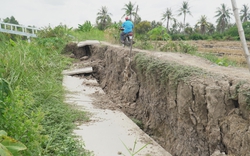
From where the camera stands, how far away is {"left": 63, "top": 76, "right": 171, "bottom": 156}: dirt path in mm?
3619

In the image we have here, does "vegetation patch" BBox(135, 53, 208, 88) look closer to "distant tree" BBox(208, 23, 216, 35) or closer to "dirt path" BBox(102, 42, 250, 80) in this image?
"dirt path" BBox(102, 42, 250, 80)

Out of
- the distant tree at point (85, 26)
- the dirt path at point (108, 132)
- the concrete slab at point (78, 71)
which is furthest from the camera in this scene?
the distant tree at point (85, 26)

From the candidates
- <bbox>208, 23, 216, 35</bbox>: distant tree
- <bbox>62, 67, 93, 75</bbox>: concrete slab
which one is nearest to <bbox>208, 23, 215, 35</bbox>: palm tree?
<bbox>208, 23, 216, 35</bbox>: distant tree

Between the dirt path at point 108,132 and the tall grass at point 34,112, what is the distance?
237mm

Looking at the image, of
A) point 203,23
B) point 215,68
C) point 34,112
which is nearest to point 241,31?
point 215,68

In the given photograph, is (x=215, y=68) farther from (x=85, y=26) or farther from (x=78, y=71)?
(x=85, y=26)

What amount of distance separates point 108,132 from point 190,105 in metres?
1.38

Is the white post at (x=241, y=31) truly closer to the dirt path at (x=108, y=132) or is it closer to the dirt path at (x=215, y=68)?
the dirt path at (x=215, y=68)

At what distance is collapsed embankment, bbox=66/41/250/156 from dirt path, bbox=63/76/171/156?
0.46m

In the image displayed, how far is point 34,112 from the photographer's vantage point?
13.0 feet

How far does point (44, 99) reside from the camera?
4789 millimetres

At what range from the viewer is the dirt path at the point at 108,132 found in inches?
142

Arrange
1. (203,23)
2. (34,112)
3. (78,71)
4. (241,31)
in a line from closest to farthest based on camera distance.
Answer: (241,31) → (34,112) → (78,71) → (203,23)

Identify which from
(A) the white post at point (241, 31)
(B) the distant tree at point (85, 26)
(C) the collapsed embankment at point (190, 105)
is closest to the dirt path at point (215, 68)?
(C) the collapsed embankment at point (190, 105)
